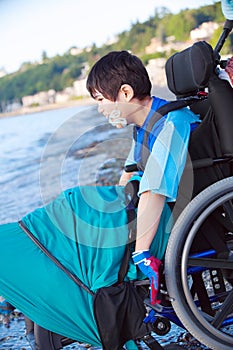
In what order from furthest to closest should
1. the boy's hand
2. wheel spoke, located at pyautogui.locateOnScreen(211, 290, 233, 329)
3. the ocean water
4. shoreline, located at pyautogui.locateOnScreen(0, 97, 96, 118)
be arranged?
1. shoreline, located at pyautogui.locateOnScreen(0, 97, 96, 118)
2. the ocean water
3. the boy's hand
4. wheel spoke, located at pyautogui.locateOnScreen(211, 290, 233, 329)

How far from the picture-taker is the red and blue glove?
6.82 ft

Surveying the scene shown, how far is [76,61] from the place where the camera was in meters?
42.5

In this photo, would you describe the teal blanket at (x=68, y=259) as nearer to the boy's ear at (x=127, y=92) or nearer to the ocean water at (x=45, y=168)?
the boy's ear at (x=127, y=92)

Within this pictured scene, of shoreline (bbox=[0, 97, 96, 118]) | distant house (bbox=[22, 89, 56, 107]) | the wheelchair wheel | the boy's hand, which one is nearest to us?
the wheelchair wheel

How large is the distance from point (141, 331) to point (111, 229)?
39 centimetres

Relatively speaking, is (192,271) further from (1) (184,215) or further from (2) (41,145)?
(2) (41,145)

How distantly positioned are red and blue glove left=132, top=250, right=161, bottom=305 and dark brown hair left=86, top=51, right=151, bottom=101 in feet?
2.07

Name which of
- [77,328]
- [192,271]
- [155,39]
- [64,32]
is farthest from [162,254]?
[64,32]

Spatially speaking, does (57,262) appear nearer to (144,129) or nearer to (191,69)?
(144,129)

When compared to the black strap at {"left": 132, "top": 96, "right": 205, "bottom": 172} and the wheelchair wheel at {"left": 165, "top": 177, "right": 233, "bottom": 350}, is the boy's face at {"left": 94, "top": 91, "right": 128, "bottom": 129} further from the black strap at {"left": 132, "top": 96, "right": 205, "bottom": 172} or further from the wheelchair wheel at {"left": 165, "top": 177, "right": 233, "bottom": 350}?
the wheelchair wheel at {"left": 165, "top": 177, "right": 233, "bottom": 350}

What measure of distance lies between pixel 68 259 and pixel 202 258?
0.49m

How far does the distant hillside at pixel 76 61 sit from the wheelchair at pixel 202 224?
33.4 m

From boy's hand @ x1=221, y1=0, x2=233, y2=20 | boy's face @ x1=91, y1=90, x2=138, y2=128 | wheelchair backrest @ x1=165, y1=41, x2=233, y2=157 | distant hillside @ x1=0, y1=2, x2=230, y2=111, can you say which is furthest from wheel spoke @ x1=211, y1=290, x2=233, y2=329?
distant hillside @ x1=0, y1=2, x2=230, y2=111

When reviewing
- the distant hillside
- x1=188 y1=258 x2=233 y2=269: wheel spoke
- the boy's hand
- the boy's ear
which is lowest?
the distant hillside
